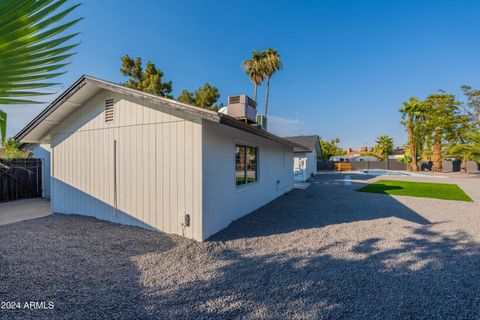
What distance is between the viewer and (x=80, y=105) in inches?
243

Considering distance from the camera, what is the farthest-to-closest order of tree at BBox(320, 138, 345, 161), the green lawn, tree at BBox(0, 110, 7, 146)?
1. tree at BBox(320, 138, 345, 161)
2. the green lawn
3. tree at BBox(0, 110, 7, 146)

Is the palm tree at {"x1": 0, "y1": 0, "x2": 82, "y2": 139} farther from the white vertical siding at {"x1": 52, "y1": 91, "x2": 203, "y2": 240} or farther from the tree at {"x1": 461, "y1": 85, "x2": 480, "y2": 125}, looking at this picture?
the tree at {"x1": 461, "y1": 85, "x2": 480, "y2": 125}

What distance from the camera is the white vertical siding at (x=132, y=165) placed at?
4.87 metres

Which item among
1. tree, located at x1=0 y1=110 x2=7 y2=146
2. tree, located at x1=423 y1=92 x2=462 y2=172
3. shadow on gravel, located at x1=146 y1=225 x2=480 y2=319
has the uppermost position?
tree, located at x1=423 y1=92 x2=462 y2=172

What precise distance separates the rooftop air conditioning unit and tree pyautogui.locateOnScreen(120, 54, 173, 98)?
36.0 feet

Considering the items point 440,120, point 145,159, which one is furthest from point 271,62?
point 440,120

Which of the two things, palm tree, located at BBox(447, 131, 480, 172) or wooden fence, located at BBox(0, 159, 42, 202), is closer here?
wooden fence, located at BBox(0, 159, 42, 202)

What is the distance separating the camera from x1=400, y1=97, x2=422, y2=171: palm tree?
93.7ft

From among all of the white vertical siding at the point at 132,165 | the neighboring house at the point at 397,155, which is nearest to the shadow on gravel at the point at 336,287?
the white vertical siding at the point at 132,165

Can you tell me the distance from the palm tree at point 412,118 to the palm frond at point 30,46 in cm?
3591

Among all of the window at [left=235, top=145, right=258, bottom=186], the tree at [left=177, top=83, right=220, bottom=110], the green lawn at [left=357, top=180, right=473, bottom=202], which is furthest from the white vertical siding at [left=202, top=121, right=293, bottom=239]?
the tree at [left=177, top=83, right=220, bottom=110]

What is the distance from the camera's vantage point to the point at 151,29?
835 cm

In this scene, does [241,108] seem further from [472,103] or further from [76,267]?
[472,103]

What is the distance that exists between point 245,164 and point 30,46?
6.33 meters
